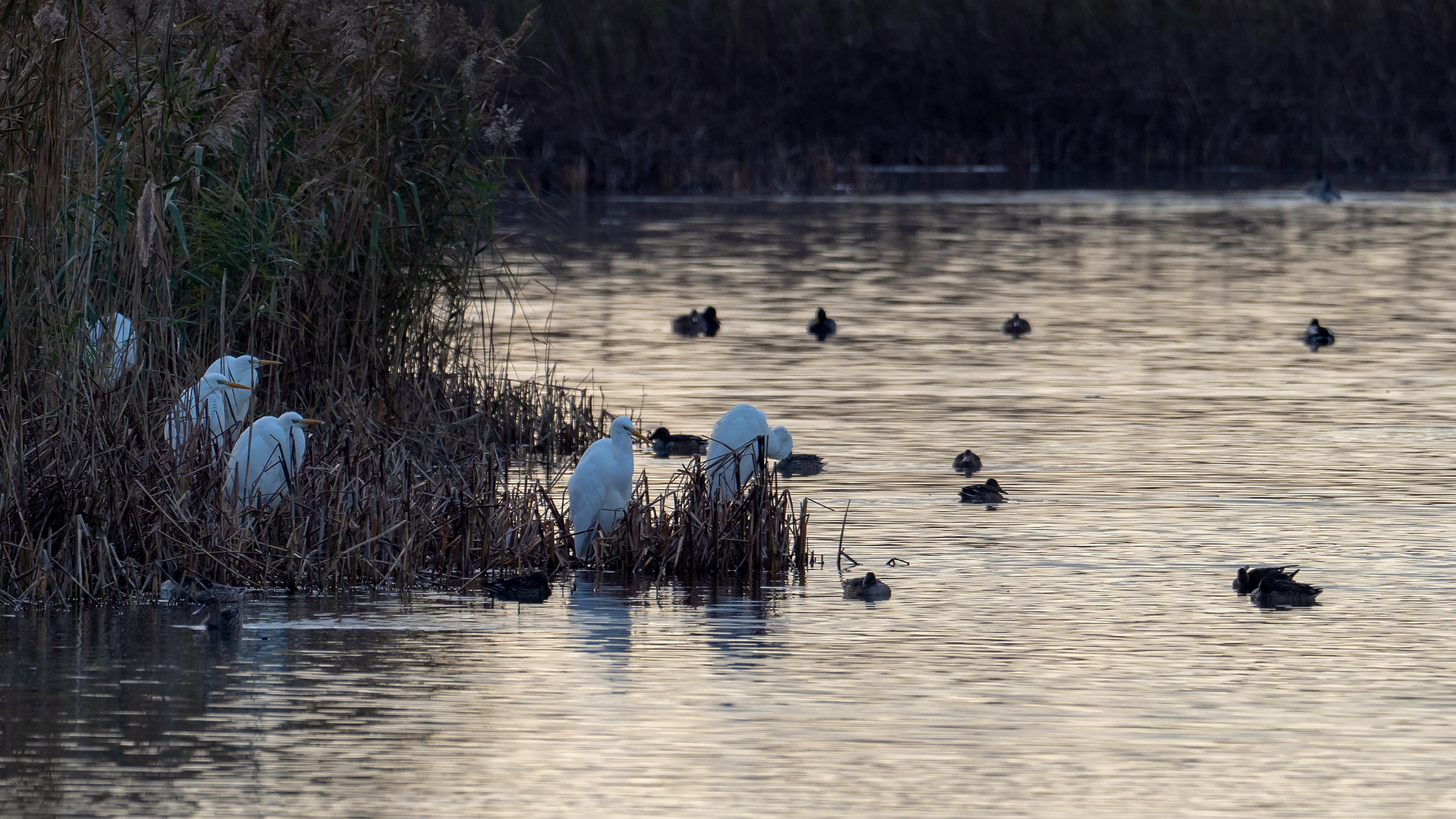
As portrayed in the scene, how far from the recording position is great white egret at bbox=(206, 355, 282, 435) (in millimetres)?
10875

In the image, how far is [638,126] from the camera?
123ft

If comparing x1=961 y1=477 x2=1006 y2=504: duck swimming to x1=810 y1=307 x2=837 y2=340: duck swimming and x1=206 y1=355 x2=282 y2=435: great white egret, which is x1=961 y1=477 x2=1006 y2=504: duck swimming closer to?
x1=206 y1=355 x2=282 y2=435: great white egret

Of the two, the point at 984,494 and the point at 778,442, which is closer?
the point at 778,442

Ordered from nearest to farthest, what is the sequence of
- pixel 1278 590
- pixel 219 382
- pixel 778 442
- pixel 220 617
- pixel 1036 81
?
1. pixel 220 617
2. pixel 1278 590
3. pixel 219 382
4. pixel 778 442
5. pixel 1036 81

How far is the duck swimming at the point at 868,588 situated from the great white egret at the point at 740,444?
1.60 metres

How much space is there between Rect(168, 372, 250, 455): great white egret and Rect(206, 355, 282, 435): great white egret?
0.04ft

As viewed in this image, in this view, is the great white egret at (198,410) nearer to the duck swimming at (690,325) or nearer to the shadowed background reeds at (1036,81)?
the duck swimming at (690,325)

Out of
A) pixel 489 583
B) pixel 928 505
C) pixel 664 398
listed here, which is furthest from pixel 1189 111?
pixel 489 583

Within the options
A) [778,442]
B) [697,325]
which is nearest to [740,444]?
[778,442]

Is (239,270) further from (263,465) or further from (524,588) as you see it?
(524,588)

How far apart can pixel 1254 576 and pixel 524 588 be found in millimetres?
2775

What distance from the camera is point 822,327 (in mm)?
21828

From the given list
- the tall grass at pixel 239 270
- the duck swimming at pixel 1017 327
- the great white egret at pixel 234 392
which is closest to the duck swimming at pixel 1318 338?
the duck swimming at pixel 1017 327

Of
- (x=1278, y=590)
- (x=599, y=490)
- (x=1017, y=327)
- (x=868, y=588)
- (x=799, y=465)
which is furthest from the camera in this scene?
(x=1017, y=327)
